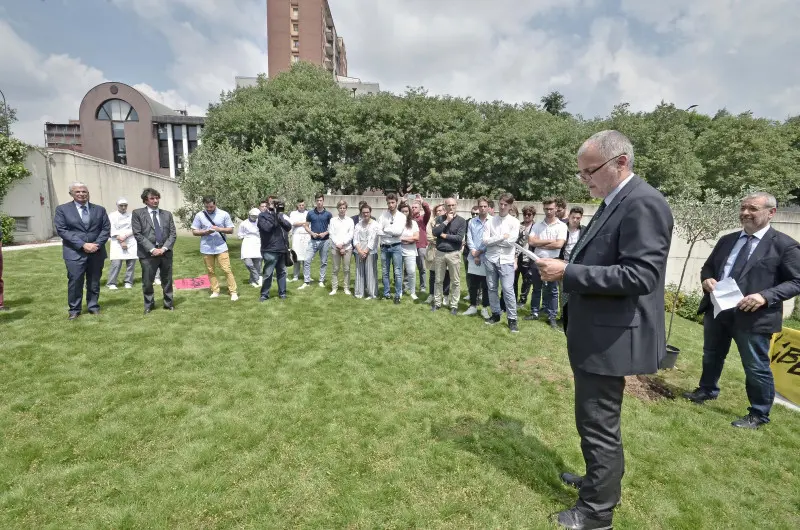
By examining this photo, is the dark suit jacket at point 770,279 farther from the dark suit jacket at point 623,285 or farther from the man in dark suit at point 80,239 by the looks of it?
the man in dark suit at point 80,239

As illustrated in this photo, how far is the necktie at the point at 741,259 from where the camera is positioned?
392cm

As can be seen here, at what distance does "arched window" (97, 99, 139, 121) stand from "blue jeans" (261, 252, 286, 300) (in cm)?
4078

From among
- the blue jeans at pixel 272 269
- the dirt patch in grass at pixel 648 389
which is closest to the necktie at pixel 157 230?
the blue jeans at pixel 272 269

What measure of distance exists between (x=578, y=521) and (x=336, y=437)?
2045 mm

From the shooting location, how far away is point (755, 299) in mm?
3629

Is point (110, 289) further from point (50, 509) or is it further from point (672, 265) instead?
point (672, 265)

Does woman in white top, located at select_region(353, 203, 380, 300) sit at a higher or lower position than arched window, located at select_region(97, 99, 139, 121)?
lower

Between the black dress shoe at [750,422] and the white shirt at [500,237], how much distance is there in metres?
3.49

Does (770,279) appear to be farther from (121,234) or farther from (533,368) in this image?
(121,234)

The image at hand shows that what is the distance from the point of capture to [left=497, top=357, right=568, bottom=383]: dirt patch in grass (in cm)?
495

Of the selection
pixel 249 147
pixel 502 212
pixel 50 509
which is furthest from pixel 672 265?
pixel 249 147

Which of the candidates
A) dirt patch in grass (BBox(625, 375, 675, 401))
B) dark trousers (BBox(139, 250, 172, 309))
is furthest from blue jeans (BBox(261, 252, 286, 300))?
dirt patch in grass (BBox(625, 375, 675, 401))

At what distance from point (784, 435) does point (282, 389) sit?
17.5 ft

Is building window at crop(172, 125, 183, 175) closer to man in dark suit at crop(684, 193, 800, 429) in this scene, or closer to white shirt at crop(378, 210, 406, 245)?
white shirt at crop(378, 210, 406, 245)
